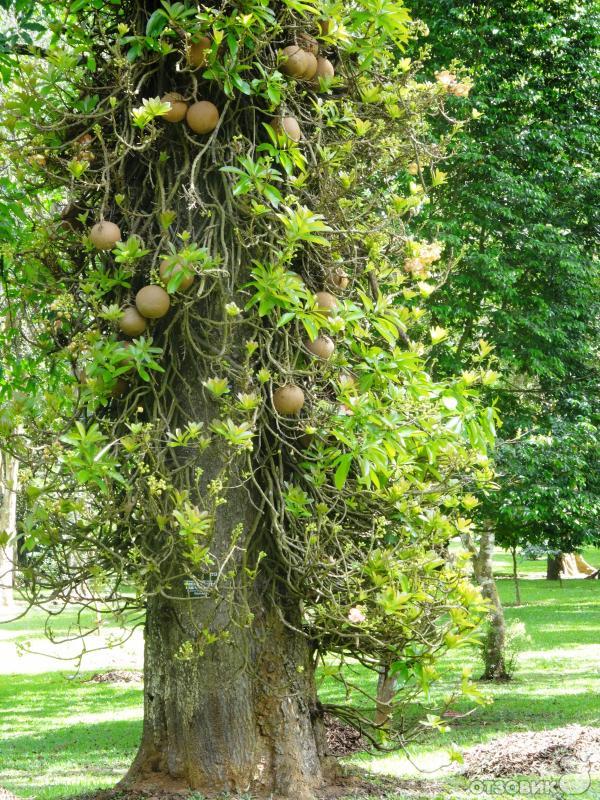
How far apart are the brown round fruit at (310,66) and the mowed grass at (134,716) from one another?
107 inches

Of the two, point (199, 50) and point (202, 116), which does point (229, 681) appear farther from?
point (199, 50)

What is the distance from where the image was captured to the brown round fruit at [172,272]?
348 centimetres

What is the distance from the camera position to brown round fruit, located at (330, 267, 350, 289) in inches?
163

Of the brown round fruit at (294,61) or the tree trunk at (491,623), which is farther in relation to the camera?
the tree trunk at (491,623)

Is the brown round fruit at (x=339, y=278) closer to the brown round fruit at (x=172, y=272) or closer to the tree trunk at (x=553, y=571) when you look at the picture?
the brown round fruit at (x=172, y=272)

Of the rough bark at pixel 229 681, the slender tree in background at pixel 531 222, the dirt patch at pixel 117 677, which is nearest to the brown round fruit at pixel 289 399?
the rough bark at pixel 229 681

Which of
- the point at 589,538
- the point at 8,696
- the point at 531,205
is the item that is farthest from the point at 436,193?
the point at 8,696

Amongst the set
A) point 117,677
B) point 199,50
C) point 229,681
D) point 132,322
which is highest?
point 199,50

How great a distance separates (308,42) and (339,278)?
1.02m

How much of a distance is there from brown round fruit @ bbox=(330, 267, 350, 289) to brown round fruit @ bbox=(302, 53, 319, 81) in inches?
33.0

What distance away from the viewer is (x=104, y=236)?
364cm

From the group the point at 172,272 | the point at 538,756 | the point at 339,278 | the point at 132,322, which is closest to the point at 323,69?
the point at 339,278

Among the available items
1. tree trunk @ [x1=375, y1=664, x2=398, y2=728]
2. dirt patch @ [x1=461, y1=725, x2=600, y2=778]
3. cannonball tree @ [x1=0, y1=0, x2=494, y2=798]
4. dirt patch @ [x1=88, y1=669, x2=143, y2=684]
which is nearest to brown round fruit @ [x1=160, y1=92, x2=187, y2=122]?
cannonball tree @ [x1=0, y1=0, x2=494, y2=798]

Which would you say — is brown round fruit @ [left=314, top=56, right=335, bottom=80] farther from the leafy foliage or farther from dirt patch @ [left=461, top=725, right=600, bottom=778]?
the leafy foliage
